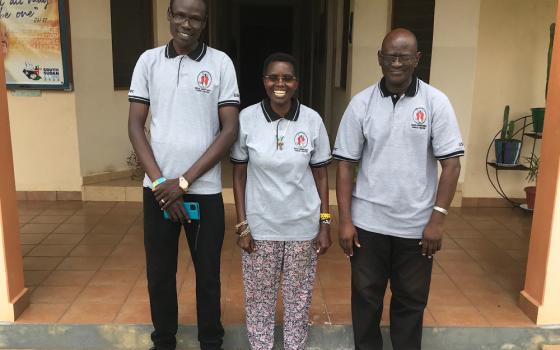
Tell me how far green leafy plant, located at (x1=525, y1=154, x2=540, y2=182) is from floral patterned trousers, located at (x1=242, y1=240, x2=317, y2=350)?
129 inches

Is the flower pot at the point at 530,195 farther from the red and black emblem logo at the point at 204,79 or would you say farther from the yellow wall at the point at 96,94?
the yellow wall at the point at 96,94

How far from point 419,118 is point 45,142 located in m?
3.90

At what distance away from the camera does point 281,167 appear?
2123mm

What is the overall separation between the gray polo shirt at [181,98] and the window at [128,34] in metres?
3.11

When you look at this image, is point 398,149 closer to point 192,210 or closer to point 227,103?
point 227,103

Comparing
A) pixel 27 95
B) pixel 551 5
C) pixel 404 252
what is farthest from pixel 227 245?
pixel 551 5

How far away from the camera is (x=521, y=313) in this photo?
2.82 meters

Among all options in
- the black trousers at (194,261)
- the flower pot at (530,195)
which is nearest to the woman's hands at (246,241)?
the black trousers at (194,261)

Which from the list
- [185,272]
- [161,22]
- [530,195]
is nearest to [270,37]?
[161,22]

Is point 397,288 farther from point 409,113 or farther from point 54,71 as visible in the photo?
point 54,71

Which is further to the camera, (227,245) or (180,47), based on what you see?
(227,245)

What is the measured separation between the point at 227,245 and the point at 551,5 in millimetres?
3557

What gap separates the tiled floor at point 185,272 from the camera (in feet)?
9.13

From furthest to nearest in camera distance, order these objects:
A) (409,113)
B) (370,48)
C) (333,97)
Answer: (333,97), (370,48), (409,113)
